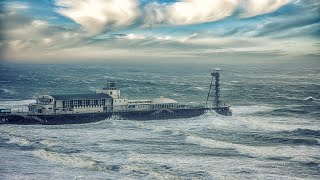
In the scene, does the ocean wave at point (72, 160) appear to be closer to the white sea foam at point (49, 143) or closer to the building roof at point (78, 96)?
the white sea foam at point (49, 143)

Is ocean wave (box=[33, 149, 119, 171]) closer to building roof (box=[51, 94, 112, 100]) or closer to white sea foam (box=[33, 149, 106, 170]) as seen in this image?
white sea foam (box=[33, 149, 106, 170])

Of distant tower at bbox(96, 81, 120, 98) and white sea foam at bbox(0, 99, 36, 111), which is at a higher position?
distant tower at bbox(96, 81, 120, 98)

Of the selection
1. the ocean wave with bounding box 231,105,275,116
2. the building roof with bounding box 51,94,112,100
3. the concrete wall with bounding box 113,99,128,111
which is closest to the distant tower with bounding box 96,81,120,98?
the building roof with bounding box 51,94,112,100

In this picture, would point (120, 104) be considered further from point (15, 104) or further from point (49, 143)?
point (49, 143)

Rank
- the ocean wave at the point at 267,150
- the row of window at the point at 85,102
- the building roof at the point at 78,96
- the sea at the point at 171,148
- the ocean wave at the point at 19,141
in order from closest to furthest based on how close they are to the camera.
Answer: the sea at the point at 171,148, the ocean wave at the point at 267,150, the ocean wave at the point at 19,141, the row of window at the point at 85,102, the building roof at the point at 78,96

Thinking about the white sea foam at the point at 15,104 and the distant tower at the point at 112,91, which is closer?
the distant tower at the point at 112,91

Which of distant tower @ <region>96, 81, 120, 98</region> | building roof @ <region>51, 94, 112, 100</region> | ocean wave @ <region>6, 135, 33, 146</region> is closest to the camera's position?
ocean wave @ <region>6, 135, 33, 146</region>

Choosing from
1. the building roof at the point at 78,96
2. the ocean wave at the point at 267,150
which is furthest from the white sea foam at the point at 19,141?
the building roof at the point at 78,96
